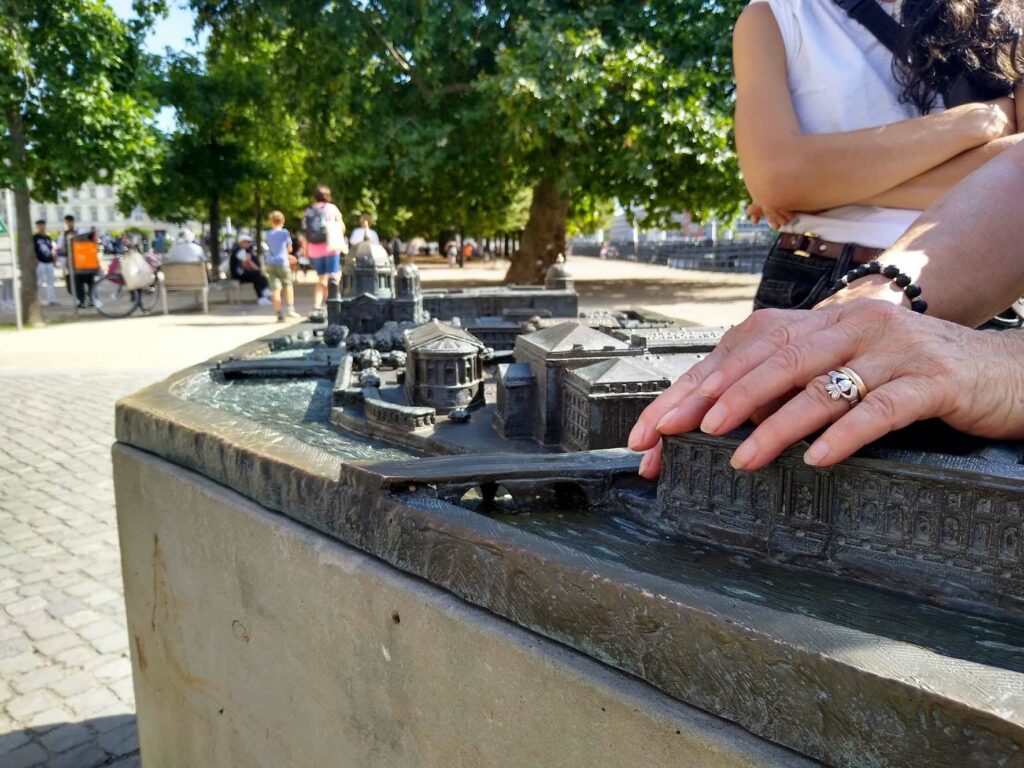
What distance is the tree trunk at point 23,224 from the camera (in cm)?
1463

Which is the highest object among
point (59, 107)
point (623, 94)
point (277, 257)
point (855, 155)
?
point (623, 94)

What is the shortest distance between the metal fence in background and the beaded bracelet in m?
24.7

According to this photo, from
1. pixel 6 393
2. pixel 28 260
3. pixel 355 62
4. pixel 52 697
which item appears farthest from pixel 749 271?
pixel 52 697

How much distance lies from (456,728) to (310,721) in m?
0.52

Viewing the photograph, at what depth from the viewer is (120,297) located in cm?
2261

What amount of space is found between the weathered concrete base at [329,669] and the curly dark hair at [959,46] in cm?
136

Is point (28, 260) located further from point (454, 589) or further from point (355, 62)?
point (454, 589)

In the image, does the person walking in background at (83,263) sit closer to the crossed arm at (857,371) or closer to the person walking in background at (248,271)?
the person walking in background at (248,271)

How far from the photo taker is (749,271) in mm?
33438

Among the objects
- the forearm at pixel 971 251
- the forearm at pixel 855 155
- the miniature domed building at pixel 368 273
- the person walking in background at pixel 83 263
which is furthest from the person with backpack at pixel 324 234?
the forearm at pixel 971 251

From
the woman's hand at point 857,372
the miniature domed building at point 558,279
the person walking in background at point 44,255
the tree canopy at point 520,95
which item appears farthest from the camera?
the person walking in background at point 44,255

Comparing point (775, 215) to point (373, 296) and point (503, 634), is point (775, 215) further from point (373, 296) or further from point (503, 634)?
point (373, 296)

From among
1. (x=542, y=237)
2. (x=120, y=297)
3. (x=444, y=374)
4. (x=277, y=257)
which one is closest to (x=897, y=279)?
(x=444, y=374)

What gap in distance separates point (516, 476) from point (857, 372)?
67cm
